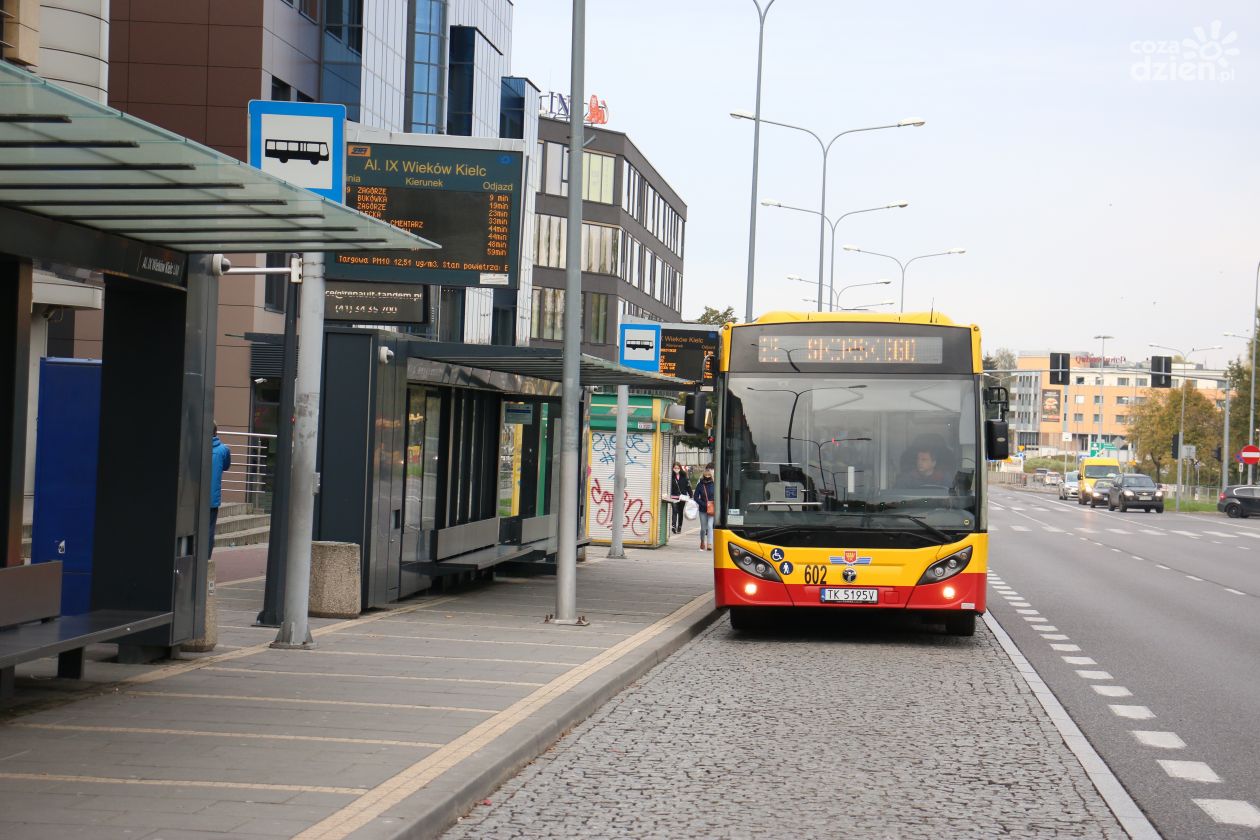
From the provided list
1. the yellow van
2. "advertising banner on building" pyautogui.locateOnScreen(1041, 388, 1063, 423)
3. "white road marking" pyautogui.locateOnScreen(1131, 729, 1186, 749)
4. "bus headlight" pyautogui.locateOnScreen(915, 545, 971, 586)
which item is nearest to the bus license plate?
"bus headlight" pyautogui.locateOnScreen(915, 545, 971, 586)

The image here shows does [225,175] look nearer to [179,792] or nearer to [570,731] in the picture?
[179,792]

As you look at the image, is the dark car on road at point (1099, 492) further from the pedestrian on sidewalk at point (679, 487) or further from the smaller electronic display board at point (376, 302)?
the smaller electronic display board at point (376, 302)

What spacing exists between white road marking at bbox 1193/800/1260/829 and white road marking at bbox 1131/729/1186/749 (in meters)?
1.71

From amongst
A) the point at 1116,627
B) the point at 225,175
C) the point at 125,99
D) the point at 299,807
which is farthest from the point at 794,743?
the point at 125,99

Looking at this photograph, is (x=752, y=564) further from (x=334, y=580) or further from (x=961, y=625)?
(x=334, y=580)

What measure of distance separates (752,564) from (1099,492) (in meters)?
68.9

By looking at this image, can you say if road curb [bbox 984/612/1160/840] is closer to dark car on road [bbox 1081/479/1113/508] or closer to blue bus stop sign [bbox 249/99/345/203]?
blue bus stop sign [bbox 249/99/345/203]

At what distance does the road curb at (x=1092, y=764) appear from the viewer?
714 cm

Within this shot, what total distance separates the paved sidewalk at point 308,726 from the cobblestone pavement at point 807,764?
304 mm

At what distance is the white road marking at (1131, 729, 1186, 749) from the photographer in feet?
31.2

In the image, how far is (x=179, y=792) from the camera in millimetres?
6801

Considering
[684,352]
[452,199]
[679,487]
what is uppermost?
[452,199]

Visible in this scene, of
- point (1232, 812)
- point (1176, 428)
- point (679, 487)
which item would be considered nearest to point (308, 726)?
point (1232, 812)

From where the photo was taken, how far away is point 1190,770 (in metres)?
8.66
